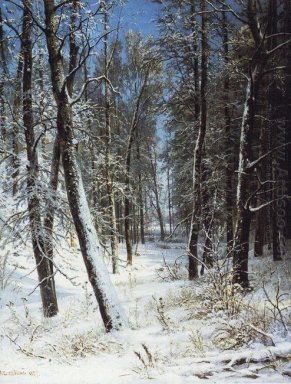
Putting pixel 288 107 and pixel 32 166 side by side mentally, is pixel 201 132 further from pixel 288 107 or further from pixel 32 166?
pixel 288 107

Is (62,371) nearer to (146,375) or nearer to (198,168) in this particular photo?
(146,375)

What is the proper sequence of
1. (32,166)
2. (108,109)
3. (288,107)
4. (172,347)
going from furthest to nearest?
(288,107) < (108,109) < (32,166) < (172,347)

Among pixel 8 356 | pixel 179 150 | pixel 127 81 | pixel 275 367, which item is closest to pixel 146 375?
pixel 275 367

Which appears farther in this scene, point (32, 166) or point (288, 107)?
point (288, 107)

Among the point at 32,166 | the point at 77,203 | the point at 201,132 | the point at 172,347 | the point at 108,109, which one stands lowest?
the point at 172,347

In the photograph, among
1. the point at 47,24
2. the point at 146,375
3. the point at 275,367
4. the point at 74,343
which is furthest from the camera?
the point at 47,24

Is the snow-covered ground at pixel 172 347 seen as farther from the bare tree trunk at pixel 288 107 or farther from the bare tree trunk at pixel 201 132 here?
the bare tree trunk at pixel 288 107

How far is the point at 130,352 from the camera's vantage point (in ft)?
17.1

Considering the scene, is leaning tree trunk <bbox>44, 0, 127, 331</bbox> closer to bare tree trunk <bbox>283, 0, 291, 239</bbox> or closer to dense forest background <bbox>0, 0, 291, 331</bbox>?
dense forest background <bbox>0, 0, 291, 331</bbox>

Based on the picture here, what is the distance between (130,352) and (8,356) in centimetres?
200

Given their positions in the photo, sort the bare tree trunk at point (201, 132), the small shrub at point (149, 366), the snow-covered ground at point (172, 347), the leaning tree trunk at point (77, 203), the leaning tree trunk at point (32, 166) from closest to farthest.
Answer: the snow-covered ground at point (172, 347) → the small shrub at point (149, 366) → the leaning tree trunk at point (77, 203) → the leaning tree trunk at point (32, 166) → the bare tree trunk at point (201, 132)

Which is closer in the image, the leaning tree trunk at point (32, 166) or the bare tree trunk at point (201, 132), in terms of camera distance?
the leaning tree trunk at point (32, 166)

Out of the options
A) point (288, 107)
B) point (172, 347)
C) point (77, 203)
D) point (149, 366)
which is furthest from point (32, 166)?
point (288, 107)

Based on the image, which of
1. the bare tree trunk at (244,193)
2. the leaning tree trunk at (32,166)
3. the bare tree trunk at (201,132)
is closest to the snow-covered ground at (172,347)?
the bare tree trunk at (244,193)
